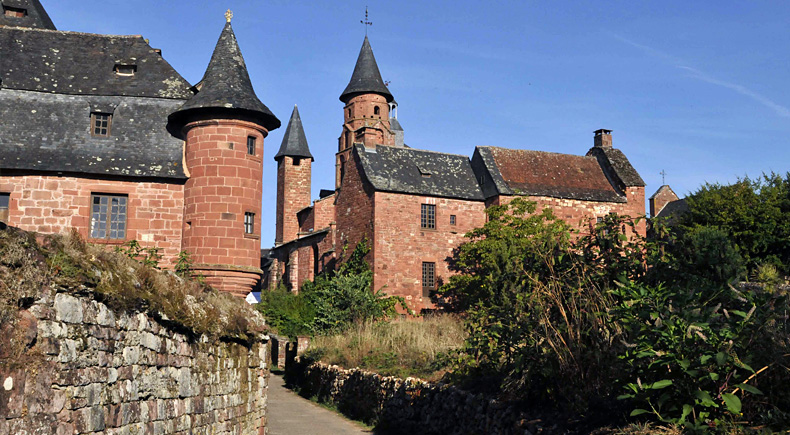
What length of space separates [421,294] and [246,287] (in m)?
18.8

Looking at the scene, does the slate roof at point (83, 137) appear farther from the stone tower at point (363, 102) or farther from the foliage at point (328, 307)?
the stone tower at point (363, 102)

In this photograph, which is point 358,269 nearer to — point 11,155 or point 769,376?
point 11,155

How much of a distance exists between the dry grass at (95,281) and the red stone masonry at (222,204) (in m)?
8.31

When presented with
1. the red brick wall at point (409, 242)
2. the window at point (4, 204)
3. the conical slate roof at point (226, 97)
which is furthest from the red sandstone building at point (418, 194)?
the window at point (4, 204)

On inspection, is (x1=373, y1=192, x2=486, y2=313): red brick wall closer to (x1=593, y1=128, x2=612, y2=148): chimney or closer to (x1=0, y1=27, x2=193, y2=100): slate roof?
(x1=593, y1=128, x2=612, y2=148): chimney

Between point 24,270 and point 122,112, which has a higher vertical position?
point 122,112

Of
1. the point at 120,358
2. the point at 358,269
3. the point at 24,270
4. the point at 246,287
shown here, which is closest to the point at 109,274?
the point at 120,358

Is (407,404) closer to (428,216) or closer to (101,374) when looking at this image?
(101,374)

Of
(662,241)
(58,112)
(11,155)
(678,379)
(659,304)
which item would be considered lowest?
(678,379)

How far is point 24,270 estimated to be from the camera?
5973 millimetres

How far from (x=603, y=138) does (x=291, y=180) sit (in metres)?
21.2

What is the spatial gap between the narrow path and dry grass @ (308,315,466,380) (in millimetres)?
1557

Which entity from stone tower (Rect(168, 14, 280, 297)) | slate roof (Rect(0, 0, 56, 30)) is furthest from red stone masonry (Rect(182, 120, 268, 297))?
slate roof (Rect(0, 0, 56, 30))

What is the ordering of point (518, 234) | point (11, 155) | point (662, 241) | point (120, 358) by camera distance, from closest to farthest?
1. point (120, 358)
2. point (662, 241)
3. point (11, 155)
4. point (518, 234)
